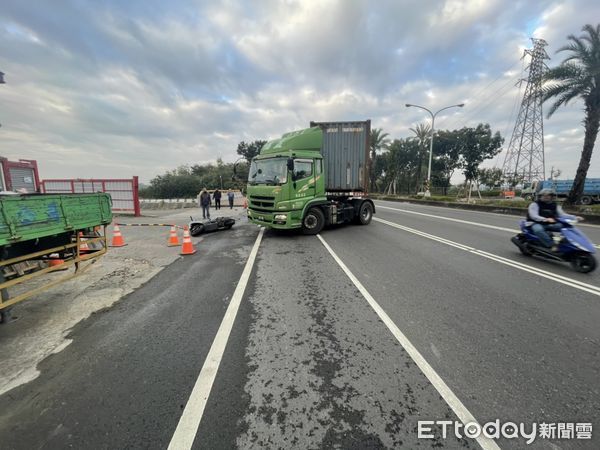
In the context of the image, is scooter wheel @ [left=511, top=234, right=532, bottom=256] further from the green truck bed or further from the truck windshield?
the green truck bed

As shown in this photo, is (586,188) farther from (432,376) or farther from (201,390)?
(201,390)

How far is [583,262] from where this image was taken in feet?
16.2

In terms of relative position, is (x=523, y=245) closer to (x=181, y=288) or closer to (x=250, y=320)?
(x=250, y=320)

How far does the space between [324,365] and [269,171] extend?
697 cm

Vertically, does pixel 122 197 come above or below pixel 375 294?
above

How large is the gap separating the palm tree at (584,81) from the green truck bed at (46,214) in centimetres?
2010

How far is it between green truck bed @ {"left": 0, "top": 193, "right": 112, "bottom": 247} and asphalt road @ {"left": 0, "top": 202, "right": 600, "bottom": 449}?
4.35 feet

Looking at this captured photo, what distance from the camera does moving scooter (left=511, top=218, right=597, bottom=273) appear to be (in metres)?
4.84

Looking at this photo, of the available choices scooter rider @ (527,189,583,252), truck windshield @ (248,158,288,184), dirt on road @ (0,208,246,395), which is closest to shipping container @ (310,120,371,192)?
truck windshield @ (248,158,288,184)

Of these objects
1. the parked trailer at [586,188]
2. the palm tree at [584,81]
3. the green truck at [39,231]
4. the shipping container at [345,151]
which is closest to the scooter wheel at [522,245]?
the shipping container at [345,151]

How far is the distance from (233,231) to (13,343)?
7.50 metres

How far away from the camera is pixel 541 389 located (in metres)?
2.18


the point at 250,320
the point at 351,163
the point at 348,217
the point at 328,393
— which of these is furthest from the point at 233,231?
the point at 328,393

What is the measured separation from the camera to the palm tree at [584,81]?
1270cm
